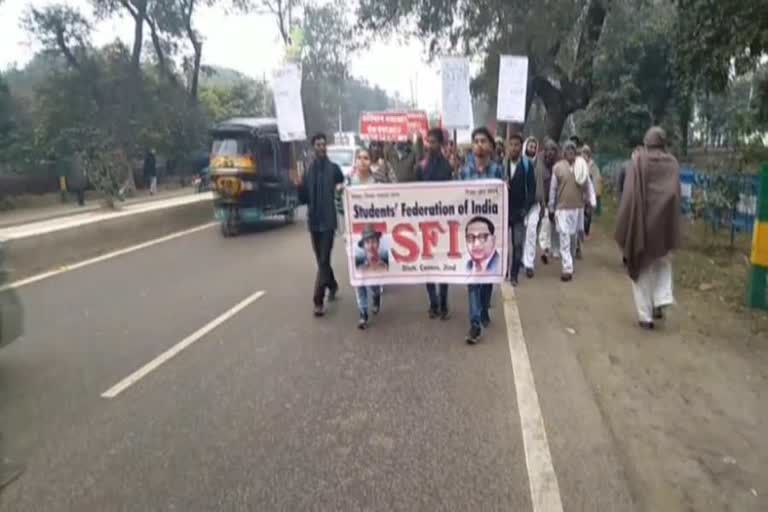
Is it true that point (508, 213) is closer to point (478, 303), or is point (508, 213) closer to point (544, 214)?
point (478, 303)

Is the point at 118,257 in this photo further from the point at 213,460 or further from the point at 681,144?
the point at 681,144

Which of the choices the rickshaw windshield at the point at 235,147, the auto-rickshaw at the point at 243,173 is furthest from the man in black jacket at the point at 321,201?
the rickshaw windshield at the point at 235,147

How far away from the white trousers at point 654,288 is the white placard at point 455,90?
→ 20.3 ft

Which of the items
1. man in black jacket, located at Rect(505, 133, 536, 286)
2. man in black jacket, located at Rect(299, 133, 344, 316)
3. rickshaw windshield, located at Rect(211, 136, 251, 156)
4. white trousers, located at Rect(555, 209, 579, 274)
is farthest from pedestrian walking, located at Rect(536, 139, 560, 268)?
rickshaw windshield, located at Rect(211, 136, 251, 156)

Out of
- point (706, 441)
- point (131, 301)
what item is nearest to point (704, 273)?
point (706, 441)

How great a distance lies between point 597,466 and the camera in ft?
12.2

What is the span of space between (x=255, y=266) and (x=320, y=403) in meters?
5.81

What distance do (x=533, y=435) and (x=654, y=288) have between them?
2864 millimetres

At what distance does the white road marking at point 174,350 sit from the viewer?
5101 mm

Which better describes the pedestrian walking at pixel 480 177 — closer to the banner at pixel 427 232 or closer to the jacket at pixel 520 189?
the banner at pixel 427 232

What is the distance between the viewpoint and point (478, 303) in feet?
20.5

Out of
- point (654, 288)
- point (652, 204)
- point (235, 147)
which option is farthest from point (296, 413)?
point (235, 147)

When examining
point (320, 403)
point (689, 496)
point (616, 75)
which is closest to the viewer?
point (689, 496)

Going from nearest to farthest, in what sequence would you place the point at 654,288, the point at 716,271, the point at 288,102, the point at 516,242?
the point at 654,288 < the point at 516,242 < the point at 716,271 < the point at 288,102
